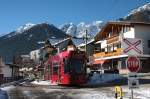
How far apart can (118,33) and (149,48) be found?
701 centimetres

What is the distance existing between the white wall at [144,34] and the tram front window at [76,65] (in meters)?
28.2

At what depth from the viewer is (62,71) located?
1602 inches

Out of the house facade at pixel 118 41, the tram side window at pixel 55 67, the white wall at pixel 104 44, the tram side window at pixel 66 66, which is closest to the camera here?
the tram side window at pixel 66 66

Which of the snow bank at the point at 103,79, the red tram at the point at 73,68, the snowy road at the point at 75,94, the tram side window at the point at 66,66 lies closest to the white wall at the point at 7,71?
the snow bank at the point at 103,79

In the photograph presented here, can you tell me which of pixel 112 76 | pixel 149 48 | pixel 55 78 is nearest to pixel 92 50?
pixel 149 48

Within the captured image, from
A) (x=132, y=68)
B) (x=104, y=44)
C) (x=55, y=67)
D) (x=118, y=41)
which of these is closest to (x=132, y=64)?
(x=132, y=68)

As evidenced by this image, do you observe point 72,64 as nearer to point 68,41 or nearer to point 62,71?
point 62,71

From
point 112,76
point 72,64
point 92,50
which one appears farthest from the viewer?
point 92,50

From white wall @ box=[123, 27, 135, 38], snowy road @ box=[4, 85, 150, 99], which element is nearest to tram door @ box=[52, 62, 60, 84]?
snowy road @ box=[4, 85, 150, 99]

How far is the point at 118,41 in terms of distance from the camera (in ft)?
236

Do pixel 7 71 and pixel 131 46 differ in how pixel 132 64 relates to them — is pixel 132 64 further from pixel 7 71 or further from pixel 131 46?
pixel 7 71

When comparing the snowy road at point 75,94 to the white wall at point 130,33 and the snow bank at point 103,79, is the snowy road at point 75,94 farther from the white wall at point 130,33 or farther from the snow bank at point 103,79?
Answer: the white wall at point 130,33

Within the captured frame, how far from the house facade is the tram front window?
19.1 m

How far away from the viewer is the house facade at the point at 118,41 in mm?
66406
